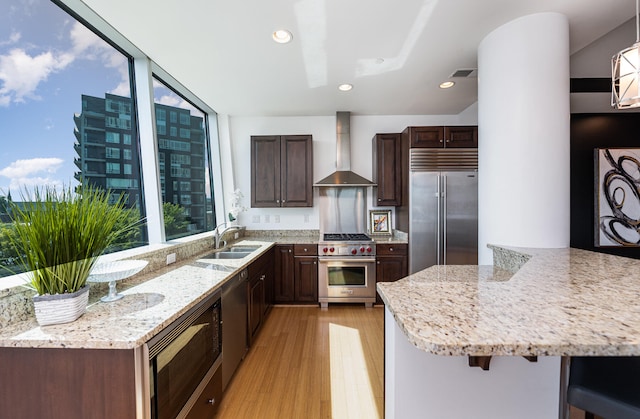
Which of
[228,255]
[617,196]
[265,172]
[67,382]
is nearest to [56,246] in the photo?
[67,382]

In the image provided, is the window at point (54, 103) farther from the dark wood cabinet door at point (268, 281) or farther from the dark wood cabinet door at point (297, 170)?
the dark wood cabinet door at point (297, 170)

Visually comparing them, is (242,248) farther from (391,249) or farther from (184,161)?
(391,249)

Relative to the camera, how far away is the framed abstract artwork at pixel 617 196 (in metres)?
2.93

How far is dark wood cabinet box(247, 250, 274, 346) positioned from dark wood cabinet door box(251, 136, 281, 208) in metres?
0.83

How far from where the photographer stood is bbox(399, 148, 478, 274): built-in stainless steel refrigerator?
3264 millimetres

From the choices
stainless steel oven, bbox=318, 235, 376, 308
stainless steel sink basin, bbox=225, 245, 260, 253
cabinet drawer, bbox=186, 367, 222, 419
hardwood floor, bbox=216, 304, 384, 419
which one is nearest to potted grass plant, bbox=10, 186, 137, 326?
cabinet drawer, bbox=186, 367, 222, 419

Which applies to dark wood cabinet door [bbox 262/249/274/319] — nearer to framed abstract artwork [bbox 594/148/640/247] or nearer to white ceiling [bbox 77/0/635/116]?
white ceiling [bbox 77/0/635/116]

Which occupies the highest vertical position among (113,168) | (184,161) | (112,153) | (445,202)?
(184,161)

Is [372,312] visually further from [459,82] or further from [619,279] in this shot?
[459,82]

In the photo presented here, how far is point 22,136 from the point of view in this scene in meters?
1.43

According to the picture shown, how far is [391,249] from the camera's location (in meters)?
3.52

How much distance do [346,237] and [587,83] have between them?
318cm

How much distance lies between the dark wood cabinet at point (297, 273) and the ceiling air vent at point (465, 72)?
2.55 metres

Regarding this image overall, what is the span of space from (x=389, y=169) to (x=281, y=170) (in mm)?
1545
